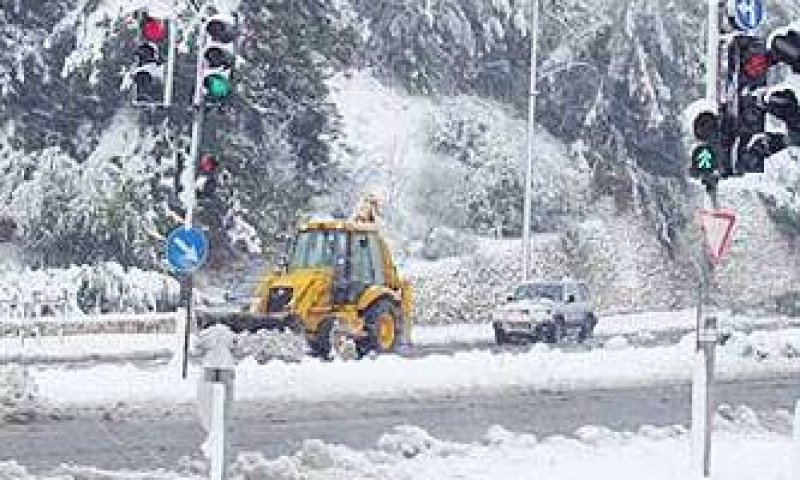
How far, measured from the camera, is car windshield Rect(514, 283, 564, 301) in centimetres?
4016

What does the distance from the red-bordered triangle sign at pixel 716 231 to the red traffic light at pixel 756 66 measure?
1359 millimetres

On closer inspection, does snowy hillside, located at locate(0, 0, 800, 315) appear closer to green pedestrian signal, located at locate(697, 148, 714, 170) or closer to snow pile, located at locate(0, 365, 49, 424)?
snow pile, located at locate(0, 365, 49, 424)

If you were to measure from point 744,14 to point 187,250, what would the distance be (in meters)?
9.67

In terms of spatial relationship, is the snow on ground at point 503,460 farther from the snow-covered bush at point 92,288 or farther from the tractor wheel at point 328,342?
the snow-covered bush at point 92,288

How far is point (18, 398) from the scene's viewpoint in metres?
19.9

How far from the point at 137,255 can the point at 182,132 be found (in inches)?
161

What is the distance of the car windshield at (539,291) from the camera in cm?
4016

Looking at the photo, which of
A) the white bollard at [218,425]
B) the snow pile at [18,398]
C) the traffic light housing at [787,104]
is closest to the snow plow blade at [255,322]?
the snow pile at [18,398]

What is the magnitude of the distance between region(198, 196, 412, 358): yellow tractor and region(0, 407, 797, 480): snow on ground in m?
9.51

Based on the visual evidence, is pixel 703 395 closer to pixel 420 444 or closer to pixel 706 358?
pixel 706 358

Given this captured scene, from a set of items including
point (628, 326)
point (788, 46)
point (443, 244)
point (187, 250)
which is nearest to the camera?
point (788, 46)

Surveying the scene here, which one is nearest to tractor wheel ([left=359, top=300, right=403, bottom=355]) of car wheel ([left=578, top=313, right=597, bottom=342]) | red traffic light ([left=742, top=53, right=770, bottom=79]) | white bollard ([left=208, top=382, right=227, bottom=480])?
car wheel ([left=578, top=313, right=597, bottom=342])

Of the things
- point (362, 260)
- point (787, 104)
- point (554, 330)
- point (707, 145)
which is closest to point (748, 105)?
point (707, 145)

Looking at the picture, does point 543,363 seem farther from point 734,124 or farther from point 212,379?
point 212,379
